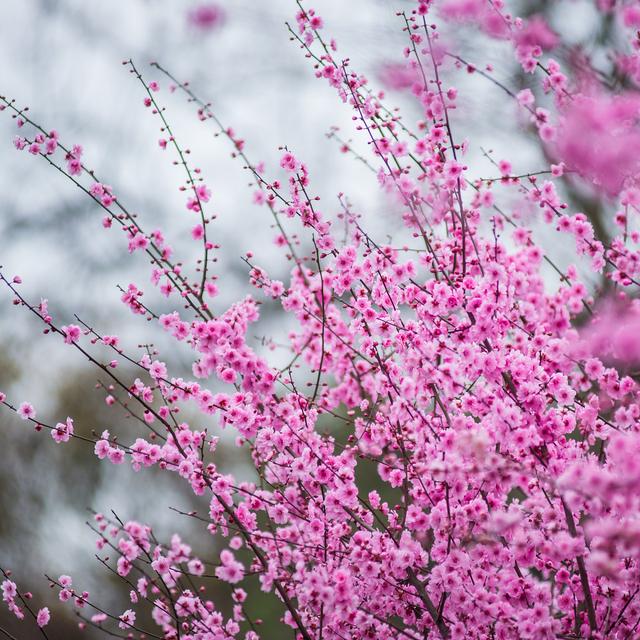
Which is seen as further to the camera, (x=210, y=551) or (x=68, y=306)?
(x=210, y=551)

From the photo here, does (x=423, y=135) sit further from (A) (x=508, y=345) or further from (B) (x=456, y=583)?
(B) (x=456, y=583)

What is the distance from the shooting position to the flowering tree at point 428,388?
3.22 metres

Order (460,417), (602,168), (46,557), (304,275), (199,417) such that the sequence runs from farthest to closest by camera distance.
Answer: (199,417) → (46,557) → (304,275) → (460,417) → (602,168)

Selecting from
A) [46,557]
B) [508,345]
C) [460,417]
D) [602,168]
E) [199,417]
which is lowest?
[46,557]

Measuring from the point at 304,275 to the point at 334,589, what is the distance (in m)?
2.18

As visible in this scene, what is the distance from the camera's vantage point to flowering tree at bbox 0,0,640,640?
127 inches

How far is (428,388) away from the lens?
3.68 m

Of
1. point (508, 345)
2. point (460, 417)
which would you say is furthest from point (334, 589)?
point (508, 345)

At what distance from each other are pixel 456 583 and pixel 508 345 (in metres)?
1.33

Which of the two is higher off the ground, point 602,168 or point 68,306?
point 68,306

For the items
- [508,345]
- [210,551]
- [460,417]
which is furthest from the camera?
[210,551]

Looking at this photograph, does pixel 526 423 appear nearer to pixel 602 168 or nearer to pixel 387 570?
pixel 387 570

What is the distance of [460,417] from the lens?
331 cm

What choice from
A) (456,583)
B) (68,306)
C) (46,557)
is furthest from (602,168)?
(46,557)
